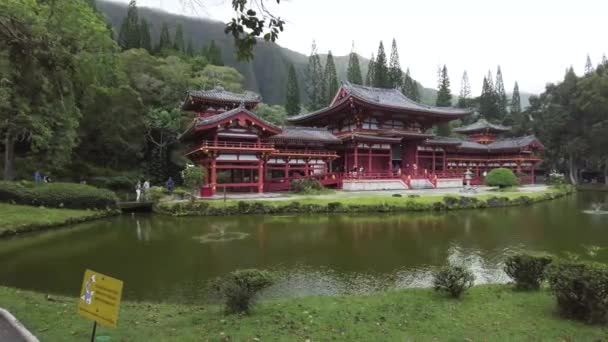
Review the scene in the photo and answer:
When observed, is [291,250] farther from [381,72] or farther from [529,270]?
[381,72]

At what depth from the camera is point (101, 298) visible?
3.88 meters

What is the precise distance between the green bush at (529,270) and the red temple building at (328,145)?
20901 millimetres

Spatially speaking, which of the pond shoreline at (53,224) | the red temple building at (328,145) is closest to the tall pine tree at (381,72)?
the red temple building at (328,145)

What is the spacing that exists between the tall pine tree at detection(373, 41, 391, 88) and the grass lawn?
50887 millimetres

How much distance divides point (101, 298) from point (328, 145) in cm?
3036

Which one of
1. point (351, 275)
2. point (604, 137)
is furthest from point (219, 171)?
point (604, 137)

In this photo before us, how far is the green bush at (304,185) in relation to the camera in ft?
90.9

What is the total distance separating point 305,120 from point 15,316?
36.1 metres

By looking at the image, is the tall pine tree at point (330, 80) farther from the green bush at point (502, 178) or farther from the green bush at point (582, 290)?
the green bush at point (582, 290)

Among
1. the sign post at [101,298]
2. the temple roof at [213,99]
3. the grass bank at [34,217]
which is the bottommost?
the grass bank at [34,217]

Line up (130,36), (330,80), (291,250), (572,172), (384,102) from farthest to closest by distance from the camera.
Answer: (330,80) → (130,36) → (572,172) → (384,102) → (291,250)

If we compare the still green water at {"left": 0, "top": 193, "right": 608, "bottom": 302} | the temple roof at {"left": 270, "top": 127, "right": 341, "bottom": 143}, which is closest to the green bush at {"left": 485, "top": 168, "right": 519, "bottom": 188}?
the still green water at {"left": 0, "top": 193, "right": 608, "bottom": 302}

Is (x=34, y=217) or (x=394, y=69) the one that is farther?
(x=394, y=69)

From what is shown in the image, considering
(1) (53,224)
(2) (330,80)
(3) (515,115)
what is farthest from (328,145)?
(3) (515,115)
